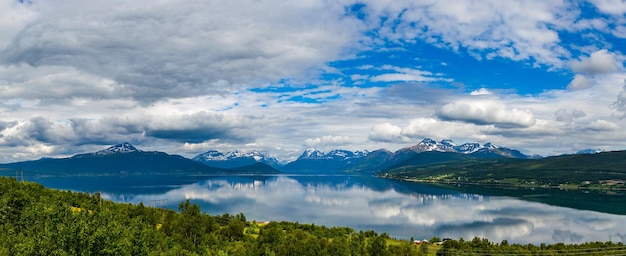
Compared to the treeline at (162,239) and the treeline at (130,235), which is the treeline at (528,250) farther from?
the treeline at (130,235)

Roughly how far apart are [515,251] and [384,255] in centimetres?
3166

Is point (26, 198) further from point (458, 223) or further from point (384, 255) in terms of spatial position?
point (458, 223)

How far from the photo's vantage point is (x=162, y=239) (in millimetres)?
80688

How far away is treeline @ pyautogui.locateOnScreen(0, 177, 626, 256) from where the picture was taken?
3778 cm

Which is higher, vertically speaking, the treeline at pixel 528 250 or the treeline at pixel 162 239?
the treeline at pixel 162 239

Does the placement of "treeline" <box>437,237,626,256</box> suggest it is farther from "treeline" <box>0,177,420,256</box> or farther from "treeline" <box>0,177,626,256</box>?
"treeline" <box>0,177,420,256</box>

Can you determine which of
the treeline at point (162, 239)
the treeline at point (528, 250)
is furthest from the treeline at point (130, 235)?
the treeline at point (528, 250)

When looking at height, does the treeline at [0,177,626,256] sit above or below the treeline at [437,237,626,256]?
above

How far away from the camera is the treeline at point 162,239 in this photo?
37781 mm

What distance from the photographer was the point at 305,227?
134 meters

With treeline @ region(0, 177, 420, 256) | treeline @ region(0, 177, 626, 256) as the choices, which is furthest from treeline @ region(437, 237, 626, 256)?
treeline @ region(0, 177, 420, 256)

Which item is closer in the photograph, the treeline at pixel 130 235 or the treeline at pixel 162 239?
the treeline at pixel 130 235

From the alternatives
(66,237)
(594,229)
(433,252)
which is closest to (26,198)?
(66,237)

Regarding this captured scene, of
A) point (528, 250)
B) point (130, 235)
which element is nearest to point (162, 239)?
point (130, 235)
